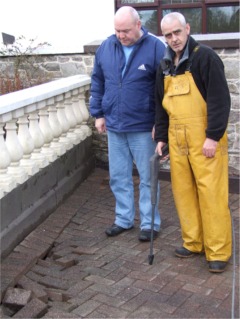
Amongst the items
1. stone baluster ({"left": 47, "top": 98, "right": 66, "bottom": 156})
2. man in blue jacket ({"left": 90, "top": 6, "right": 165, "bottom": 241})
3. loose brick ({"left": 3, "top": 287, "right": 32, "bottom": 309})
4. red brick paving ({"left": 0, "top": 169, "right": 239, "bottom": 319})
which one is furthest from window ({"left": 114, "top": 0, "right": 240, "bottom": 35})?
loose brick ({"left": 3, "top": 287, "right": 32, "bottom": 309})

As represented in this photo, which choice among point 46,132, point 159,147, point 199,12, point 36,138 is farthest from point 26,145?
point 199,12

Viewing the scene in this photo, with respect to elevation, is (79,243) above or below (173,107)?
below

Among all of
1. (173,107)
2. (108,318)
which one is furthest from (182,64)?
(108,318)

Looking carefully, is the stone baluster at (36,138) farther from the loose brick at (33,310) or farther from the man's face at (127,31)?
the loose brick at (33,310)

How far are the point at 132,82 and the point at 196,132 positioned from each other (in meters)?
0.86

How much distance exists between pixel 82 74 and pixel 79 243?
276 cm

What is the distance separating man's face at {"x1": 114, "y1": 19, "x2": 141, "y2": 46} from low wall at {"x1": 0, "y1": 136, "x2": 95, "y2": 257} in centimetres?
156

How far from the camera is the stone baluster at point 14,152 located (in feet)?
15.8

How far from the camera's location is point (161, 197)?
20.5 ft

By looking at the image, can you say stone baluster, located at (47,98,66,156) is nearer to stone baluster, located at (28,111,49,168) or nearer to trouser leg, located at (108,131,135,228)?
stone baluster, located at (28,111,49,168)

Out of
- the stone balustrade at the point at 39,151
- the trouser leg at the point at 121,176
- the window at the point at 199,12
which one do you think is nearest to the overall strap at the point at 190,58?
the trouser leg at the point at 121,176

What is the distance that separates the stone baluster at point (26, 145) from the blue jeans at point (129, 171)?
2.38ft

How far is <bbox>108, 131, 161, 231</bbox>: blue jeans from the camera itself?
4.93 metres

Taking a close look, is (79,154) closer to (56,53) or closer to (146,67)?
(56,53)
